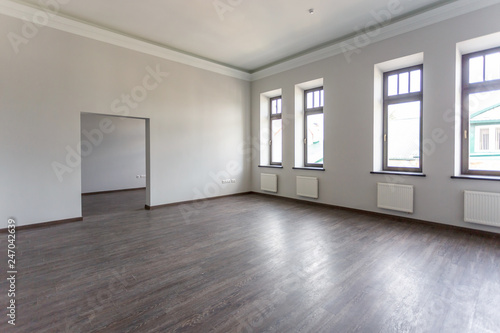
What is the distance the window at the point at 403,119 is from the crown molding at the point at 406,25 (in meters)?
0.75

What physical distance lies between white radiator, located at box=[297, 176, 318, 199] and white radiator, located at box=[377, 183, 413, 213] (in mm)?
1452

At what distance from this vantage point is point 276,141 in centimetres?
747

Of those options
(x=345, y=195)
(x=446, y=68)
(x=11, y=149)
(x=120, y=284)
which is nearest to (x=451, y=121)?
(x=446, y=68)

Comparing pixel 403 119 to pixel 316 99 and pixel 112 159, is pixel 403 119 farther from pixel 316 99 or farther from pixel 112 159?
pixel 112 159

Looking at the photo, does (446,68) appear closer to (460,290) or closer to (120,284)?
(460,290)

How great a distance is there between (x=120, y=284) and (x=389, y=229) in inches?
157

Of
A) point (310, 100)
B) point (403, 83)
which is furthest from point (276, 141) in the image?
point (403, 83)

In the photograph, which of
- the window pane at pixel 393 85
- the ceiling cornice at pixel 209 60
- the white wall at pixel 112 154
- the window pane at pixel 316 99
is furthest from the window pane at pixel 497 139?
the white wall at pixel 112 154

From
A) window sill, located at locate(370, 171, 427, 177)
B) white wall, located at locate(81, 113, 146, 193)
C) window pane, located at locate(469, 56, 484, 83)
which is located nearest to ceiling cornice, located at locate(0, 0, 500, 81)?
window pane, located at locate(469, 56, 484, 83)

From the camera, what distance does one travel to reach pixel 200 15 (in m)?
4.36

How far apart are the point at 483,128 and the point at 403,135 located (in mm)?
1148

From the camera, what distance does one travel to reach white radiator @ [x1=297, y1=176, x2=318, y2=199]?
595 cm

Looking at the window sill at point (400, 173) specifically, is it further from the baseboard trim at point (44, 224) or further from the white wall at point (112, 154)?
the white wall at point (112, 154)

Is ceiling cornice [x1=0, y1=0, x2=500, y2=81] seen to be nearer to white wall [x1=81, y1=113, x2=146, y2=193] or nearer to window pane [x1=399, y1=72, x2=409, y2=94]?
window pane [x1=399, y1=72, x2=409, y2=94]
